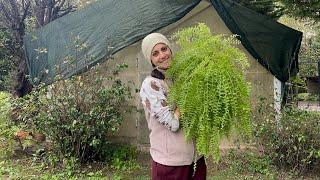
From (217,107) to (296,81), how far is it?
13.5 ft

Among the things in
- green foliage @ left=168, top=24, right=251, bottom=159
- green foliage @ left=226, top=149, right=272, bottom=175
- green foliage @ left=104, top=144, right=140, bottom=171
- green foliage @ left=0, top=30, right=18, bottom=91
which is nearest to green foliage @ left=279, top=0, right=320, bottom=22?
green foliage @ left=226, top=149, right=272, bottom=175

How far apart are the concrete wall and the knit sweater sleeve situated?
3353 mm

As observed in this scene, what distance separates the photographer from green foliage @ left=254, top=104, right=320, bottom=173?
4781 millimetres

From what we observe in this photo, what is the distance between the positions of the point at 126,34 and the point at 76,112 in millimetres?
1234

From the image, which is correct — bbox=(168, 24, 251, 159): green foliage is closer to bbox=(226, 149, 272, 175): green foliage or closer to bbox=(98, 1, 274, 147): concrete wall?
bbox=(226, 149, 272, 175): green foliage

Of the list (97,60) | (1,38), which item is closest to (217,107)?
(97,60)

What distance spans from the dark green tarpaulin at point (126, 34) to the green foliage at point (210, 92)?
3152 mm

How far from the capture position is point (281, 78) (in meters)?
5.78

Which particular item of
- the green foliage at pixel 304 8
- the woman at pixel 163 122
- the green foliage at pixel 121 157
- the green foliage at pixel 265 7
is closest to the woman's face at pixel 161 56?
the woman at pixel 163 122

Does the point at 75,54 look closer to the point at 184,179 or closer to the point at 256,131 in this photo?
the point at 256,131

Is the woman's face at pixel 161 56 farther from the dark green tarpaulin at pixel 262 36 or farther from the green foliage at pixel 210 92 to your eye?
the dark green tarpaulin at pixel 262 36

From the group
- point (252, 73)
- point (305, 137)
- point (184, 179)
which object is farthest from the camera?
point (252, 73)

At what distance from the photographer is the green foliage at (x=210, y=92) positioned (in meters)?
2.33

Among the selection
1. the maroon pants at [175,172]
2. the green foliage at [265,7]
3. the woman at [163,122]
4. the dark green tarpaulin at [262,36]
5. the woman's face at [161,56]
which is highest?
the green foliage at [265,7]
